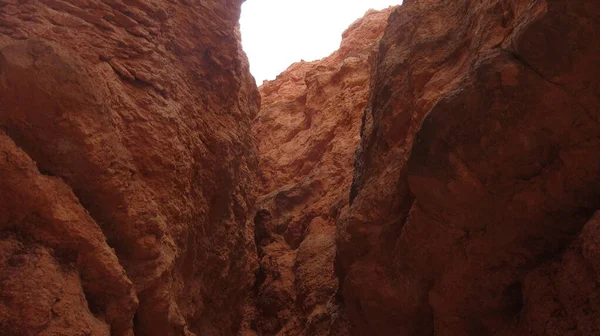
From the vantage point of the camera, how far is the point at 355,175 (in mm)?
9039

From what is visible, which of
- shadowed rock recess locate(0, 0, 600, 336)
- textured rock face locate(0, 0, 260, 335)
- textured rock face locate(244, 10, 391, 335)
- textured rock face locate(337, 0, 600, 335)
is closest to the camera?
textured rock face locate(0, 0, 260, 335)

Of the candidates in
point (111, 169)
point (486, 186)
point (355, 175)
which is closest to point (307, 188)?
point (355, 175)

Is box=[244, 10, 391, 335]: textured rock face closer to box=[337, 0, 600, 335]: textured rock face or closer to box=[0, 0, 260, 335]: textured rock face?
box=[337, 0, 600, 335]: textured rock face

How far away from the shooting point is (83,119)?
514cm

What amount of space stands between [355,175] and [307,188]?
11.7ft

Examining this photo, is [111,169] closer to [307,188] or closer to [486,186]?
[486,186]

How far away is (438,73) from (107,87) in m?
4.07

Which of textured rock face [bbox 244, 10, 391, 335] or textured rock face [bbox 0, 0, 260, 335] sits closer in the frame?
textured rock face [bbox 0, 0, 260, 335]

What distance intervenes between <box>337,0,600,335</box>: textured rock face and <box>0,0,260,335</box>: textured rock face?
2255mm

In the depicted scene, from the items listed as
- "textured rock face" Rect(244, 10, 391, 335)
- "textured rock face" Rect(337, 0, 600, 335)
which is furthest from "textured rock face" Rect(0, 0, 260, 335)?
"textured rock face" Rect(337, 0, 600, 335)

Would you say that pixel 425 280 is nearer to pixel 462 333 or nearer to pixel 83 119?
pixel 462 333

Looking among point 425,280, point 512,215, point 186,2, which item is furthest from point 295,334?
point 186,2

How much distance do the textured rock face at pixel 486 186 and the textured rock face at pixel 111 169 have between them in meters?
2.25

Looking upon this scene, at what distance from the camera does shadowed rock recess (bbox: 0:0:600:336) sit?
15.7 feet
